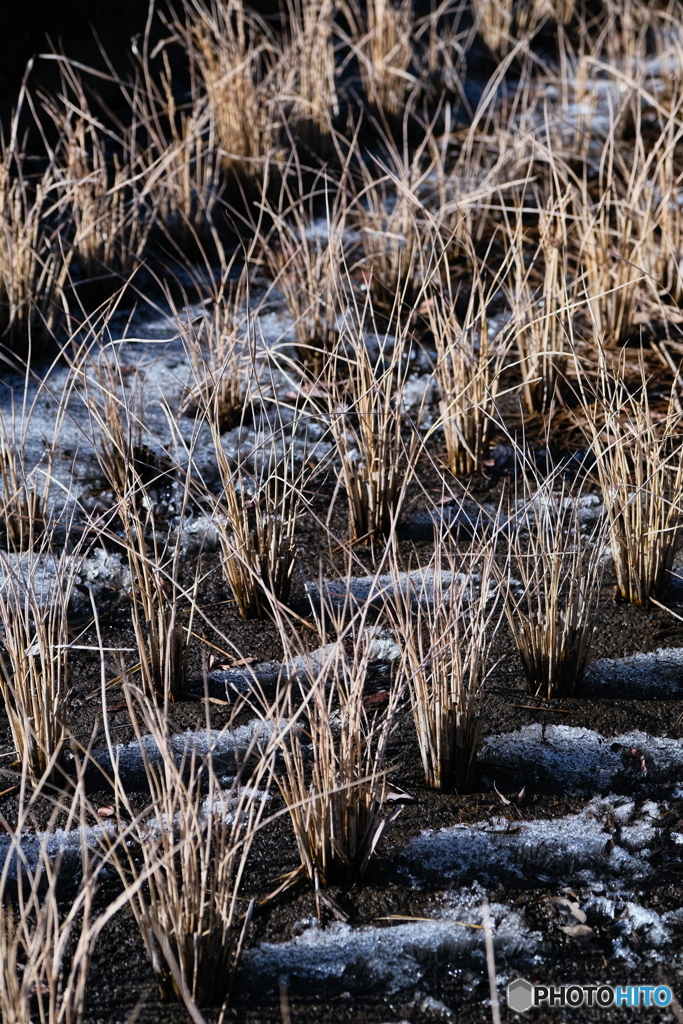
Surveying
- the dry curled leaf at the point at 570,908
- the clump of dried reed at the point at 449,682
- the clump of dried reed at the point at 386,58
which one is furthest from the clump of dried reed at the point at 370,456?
the clump of dried reed at the point at 386,58

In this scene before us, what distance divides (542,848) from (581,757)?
0.24 m

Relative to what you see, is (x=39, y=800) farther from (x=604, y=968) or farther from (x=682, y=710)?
(x=682, y=710)

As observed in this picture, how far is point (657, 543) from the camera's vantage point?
2111 millimetres

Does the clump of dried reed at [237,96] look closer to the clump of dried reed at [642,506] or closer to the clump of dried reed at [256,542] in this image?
the clump of dried reed at [256,542]

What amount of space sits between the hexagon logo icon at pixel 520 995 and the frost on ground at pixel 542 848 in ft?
0.61

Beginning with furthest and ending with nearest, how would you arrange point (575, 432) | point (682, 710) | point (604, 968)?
point (575, 432) < point (682, 710) < point (604, 968)

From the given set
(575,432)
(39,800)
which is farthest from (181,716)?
(575,432)

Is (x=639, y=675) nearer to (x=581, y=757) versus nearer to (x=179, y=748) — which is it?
(x=581, y=757)

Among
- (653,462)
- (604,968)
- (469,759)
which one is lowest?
(604,968)

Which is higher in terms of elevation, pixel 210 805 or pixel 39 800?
pixel 210 805

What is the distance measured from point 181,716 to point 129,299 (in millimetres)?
1922

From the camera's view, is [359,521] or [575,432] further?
[575,432]

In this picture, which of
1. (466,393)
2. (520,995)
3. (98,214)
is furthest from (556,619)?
(98,214)

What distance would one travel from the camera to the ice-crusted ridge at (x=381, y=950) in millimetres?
1478
